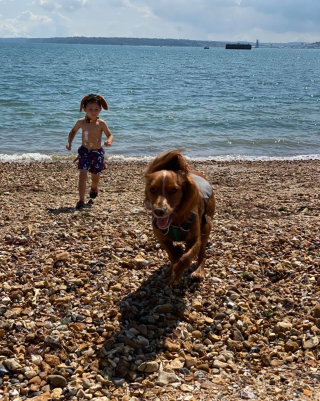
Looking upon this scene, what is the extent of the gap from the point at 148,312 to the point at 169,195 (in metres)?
1.18

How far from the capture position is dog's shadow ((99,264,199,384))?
3.73 metres

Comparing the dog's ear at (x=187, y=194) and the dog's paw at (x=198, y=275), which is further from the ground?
the dog's ear at (x=187, y=194)

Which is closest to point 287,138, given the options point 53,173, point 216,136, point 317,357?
point 216,136

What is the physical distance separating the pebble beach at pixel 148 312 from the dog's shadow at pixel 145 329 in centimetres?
1

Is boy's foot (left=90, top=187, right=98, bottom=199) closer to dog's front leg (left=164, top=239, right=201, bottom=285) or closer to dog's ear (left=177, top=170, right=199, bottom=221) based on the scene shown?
dog's front leg (left=164, top=239, right=201, bottom=285)

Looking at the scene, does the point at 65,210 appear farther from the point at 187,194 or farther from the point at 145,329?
the point at 145,329

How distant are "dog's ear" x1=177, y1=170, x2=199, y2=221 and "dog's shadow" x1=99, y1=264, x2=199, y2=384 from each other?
0.88 m

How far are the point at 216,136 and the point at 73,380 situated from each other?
1636 centimetres

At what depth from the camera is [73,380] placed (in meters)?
3.54

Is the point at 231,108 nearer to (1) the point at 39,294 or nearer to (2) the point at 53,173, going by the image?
(2) the point at 53,173

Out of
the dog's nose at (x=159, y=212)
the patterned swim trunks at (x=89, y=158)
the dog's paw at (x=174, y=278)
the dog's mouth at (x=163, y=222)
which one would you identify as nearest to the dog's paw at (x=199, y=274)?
the dog's paw at (x=174, y=278)

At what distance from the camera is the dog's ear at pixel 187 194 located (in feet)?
14.2

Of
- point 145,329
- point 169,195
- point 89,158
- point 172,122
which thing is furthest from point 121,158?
point 145,329

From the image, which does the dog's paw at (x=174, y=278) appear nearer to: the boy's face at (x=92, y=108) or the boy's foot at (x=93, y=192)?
the boy's face at (x=92, y=108)
